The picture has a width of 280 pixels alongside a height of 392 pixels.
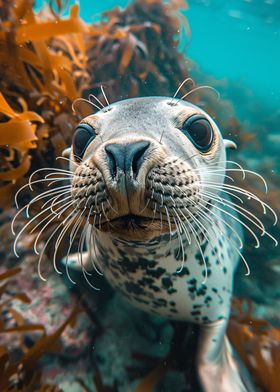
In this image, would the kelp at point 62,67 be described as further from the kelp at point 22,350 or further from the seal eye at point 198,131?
the seal eye at point 198,131

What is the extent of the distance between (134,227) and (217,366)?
1.17 meters

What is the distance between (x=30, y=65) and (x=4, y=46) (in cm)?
35

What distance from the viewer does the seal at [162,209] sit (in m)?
1.25

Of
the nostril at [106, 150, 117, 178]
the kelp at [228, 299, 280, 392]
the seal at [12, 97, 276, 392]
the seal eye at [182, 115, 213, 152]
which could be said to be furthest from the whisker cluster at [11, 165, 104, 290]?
the kelp at [228, 299, 280, 392]

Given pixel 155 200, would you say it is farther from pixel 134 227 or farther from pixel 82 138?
pixel 82 138

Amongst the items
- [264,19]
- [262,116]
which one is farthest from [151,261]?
[264,19]

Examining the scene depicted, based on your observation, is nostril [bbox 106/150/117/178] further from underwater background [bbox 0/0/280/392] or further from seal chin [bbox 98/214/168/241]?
underwater background [bbox 0/0/280/392]

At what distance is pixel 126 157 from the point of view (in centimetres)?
117

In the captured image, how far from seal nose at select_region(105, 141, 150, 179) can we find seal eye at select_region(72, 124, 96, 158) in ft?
1.51

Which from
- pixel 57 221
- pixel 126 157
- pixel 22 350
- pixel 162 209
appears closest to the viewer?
pixel 126 157

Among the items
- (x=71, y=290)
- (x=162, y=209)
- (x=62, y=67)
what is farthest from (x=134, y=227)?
(x=62, y=67)

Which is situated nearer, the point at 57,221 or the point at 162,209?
the point at 162,209

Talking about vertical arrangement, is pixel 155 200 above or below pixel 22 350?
above

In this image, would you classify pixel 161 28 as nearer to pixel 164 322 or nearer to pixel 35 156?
pixel 35 156
